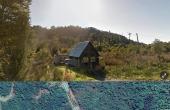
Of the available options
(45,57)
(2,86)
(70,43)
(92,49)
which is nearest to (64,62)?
(92,49)

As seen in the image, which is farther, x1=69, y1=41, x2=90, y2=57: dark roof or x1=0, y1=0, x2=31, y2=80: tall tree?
x1=69, y1=41, x2=90, y2=57: dark roof

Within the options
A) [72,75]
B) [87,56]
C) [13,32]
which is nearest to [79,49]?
[87,56]

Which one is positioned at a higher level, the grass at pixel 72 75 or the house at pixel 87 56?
the house at pixel 87 56

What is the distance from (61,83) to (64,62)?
65247 mm

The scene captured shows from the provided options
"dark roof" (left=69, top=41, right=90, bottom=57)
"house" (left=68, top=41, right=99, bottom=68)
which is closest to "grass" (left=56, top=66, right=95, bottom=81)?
"house" (left=68, top=41, right=99, bottom=68)

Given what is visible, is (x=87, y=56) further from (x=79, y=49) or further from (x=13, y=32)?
(x=13, y=32)

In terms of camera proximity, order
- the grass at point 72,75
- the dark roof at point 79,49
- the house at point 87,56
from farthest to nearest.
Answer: the dark roof at point 79,49, the house at point 87,56, the grass at point 72,75

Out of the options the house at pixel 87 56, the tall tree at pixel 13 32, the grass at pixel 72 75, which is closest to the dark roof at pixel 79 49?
the house at pixel 87 56

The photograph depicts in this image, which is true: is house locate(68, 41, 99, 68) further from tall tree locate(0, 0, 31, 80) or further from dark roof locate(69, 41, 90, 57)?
tall tree locate(0, 0, 31, 80)

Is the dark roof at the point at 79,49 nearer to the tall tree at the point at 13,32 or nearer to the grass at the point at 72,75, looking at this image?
the grass at the point at 72,75

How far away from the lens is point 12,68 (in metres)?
25.0

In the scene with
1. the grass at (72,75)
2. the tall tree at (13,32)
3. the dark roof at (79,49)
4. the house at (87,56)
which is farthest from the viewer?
the dark roof at (79,49)

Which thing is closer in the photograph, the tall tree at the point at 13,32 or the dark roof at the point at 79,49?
the tall tree at the point at 13,32

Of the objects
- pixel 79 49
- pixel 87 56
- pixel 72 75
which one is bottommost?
pixel 72 75
